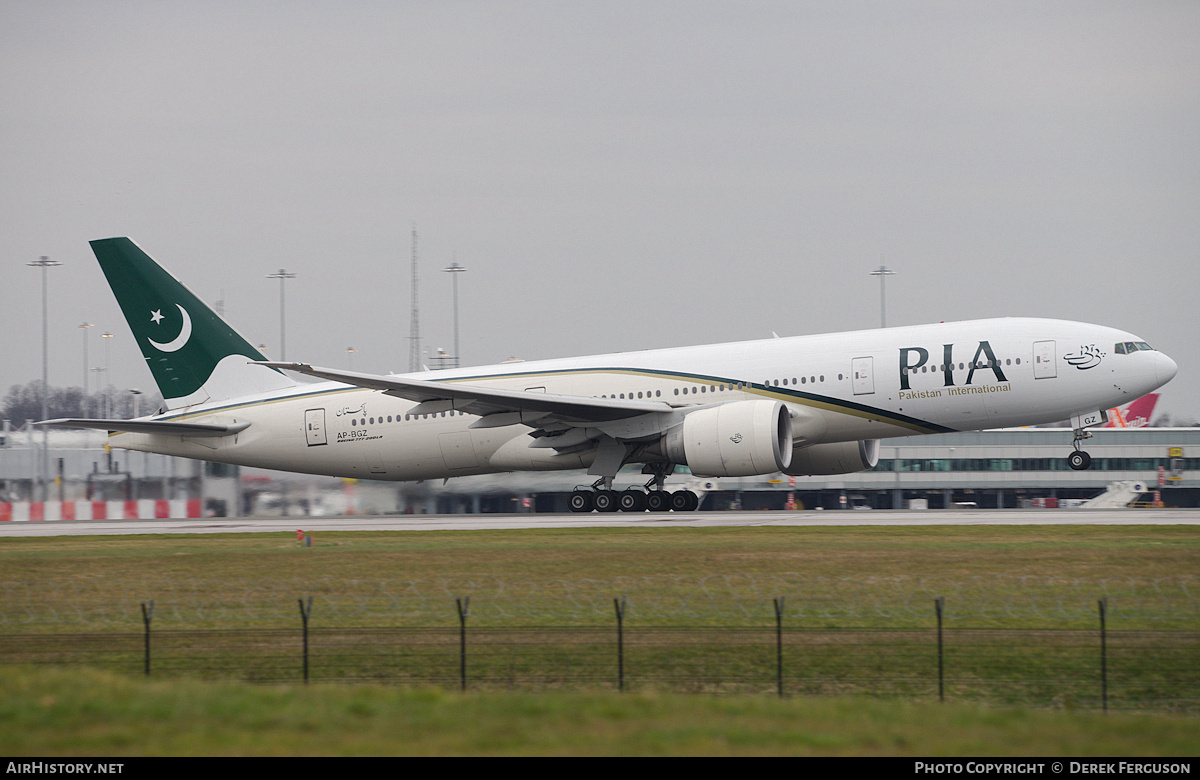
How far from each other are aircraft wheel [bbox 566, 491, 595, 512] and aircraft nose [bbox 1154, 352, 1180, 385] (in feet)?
55.5

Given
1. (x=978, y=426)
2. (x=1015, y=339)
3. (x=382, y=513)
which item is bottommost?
(x=382, y=513)

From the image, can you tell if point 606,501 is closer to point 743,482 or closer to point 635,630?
point 635,630

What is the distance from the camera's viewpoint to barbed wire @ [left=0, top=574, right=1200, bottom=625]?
56.2 ft

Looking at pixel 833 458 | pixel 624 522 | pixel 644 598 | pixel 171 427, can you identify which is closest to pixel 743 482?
pixel 833 458

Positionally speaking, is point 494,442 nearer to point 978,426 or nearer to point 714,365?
point 714,365

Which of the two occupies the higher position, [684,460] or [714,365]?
[714,365]

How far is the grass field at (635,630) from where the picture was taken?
379 inches

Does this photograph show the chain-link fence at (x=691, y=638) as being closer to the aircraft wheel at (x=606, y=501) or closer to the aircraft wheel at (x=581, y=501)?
the aircraft wheel at (x=606, y=501)

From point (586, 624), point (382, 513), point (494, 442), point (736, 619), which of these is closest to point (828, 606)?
point (736, 619)

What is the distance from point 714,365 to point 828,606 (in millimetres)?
18736

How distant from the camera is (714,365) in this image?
117ft

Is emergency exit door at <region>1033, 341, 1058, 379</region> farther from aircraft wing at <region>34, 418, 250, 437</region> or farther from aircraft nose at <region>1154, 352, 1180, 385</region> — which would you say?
aircraft wing at <region>34, 418, 250, 437</region>

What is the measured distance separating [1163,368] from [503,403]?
1876 centimetres

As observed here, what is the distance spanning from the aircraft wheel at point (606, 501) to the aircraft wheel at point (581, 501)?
0.95ft
